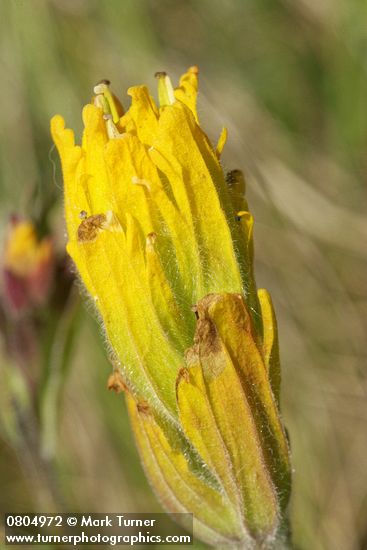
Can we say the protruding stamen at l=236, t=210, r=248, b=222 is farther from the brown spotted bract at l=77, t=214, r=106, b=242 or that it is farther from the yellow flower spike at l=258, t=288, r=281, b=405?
the brown spotted bract at l=77, t=214, r=106, b=242

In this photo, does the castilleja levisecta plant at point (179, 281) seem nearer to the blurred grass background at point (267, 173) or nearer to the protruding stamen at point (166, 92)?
the protruding stamen at point (166, 92)

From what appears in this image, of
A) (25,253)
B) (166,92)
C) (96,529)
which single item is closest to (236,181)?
(166,92)

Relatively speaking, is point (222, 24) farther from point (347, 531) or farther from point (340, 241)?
point (347, 531)

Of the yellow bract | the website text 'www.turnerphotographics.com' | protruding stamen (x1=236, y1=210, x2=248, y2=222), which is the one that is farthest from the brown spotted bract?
the yellow bract

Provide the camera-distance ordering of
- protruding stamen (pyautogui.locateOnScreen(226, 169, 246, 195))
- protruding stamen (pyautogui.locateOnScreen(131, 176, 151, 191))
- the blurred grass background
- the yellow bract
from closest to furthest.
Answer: protruding stamen (pyautogui.locateOnScreen(131, 176, 151, 191)), protruding stamen (pyautogui.locateOnScreen(226, 169, 246, 195)), the yellow bract, the blurred grass background

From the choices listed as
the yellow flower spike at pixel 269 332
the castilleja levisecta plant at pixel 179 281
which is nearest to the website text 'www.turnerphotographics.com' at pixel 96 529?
the castilleja levisecta plant at pixel 179 281
